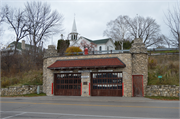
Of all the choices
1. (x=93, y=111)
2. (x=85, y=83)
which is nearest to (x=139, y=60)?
(x=85, y=83)

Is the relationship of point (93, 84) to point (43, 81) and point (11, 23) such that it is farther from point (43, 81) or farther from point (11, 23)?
point (11, 23)

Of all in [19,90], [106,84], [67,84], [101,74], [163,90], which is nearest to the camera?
[163,90]

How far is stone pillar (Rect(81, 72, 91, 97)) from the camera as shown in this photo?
1860cm

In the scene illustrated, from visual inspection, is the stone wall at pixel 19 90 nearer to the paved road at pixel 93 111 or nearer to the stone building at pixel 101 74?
the stone building at pixel 101 74

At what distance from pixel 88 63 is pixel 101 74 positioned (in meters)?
1.98

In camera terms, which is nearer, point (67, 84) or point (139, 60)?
point (139, 60)

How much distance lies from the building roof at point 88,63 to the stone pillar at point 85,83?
3.88ft

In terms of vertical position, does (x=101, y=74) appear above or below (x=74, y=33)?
below

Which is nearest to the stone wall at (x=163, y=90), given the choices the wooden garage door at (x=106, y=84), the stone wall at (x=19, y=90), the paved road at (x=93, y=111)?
the wooden garage door at (x=106, y=84)

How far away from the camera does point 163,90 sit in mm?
16797

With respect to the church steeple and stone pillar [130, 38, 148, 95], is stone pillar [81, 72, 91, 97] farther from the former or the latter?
the church steeple

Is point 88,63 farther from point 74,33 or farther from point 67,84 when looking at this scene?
point 74,33

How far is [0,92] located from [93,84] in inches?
510

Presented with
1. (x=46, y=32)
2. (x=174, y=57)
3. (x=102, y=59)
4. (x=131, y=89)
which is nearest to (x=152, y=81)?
(x=131, y=89)
